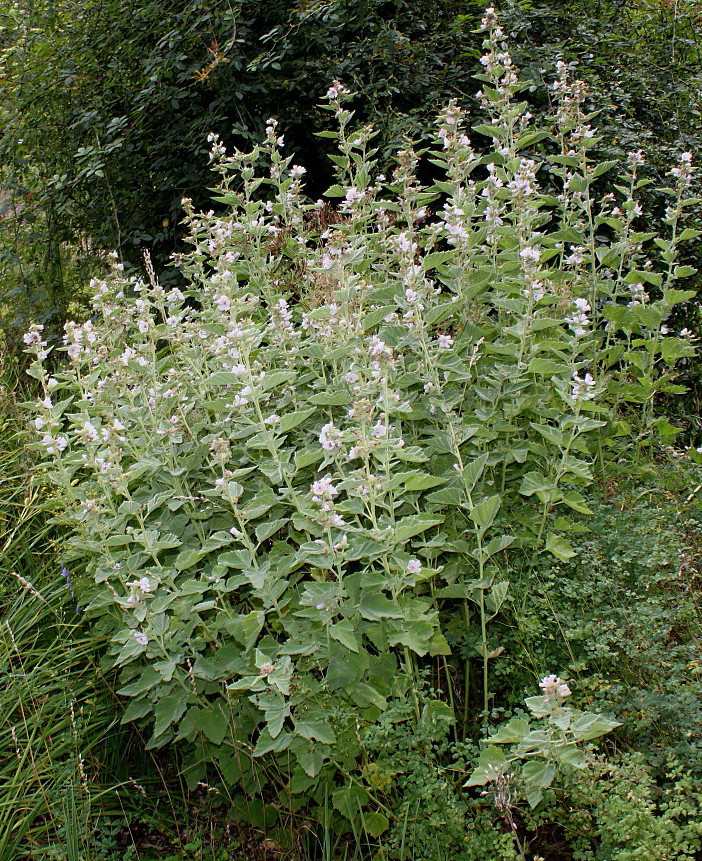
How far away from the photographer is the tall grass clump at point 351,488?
2.20m

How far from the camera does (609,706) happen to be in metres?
2.32

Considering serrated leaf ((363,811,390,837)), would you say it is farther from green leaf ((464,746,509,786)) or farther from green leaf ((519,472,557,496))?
green leaf ((519,472,557,496))

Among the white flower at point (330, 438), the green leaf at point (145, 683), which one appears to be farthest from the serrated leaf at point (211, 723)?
the white flower at point (330, 438)

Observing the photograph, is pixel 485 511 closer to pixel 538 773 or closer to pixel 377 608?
pixel 377 608

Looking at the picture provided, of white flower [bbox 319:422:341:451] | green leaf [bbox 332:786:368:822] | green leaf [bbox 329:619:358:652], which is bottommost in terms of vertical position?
green leaf [bbox 332:786:368:822]

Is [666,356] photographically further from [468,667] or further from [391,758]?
→ [391,758]

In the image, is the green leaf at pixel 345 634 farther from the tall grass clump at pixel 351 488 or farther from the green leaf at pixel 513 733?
the green leaf at pixel 513 733

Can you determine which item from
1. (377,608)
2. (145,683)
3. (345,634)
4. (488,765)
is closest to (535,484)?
(377,608)

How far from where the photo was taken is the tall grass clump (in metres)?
2.20

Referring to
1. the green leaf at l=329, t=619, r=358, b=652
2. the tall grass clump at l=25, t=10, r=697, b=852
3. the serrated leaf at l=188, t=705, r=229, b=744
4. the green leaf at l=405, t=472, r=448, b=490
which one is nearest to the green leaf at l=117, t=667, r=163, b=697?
the tall grass clump at l=25, t=10, r=697, b=852

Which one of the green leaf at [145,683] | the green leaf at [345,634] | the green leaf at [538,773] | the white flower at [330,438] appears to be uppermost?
the white flower at [330,438]

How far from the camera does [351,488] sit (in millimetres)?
2295

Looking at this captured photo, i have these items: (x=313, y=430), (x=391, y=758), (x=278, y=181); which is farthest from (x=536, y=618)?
(x=278, y=181)

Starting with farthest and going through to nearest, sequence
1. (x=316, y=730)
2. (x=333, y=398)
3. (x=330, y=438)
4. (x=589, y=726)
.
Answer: (x=333, y=398) → (x=330, y=438) → (x=316, y=730) → (x=589, y=726)
